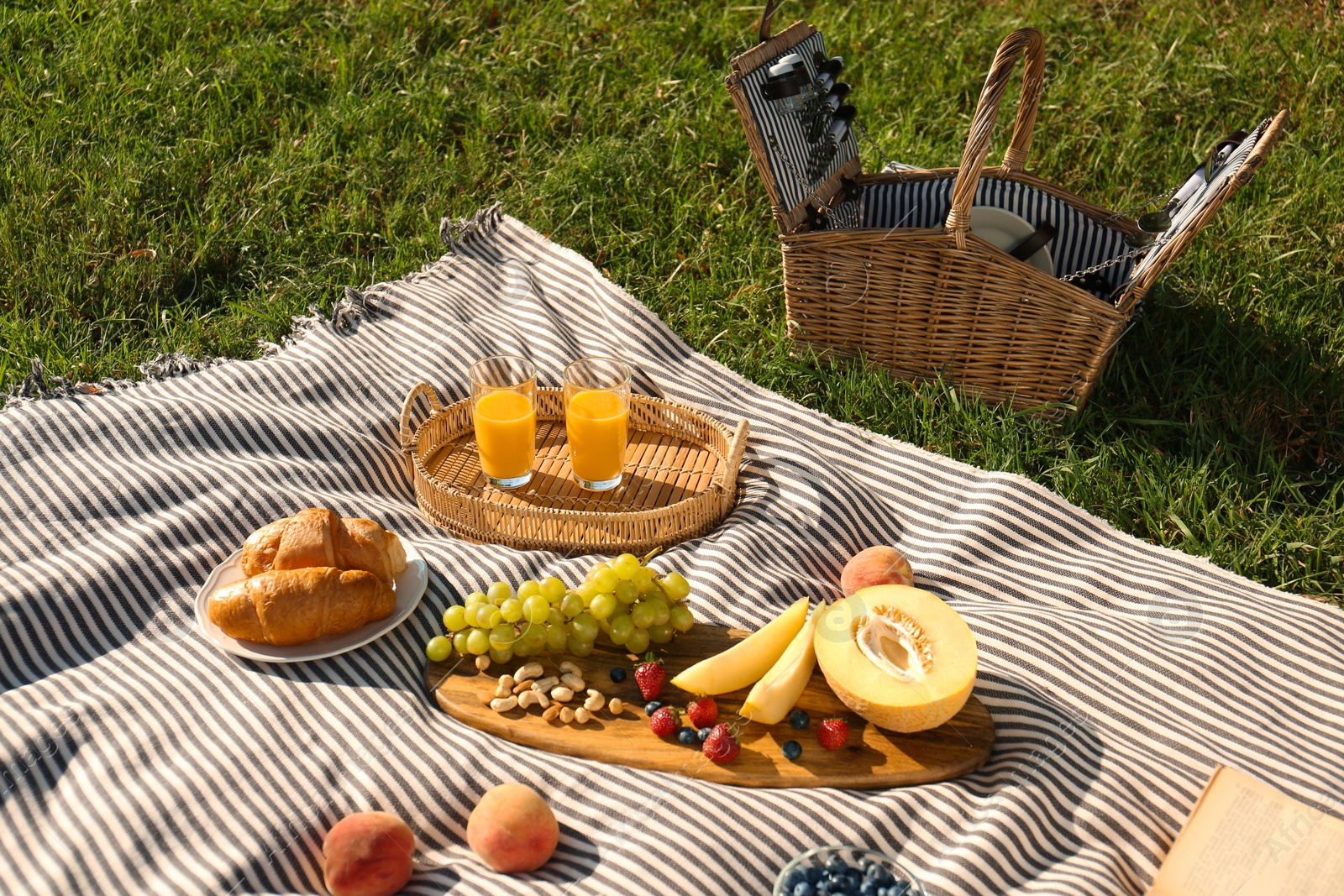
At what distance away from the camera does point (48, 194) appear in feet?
12.4

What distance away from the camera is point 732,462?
2.50 m

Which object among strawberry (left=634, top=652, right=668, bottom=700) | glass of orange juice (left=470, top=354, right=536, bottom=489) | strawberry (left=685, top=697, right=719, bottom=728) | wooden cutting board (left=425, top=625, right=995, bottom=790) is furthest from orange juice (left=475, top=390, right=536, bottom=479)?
strawberry (left=685, top=697, right=719, bottom=728)

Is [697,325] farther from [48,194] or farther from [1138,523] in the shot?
[48,194]

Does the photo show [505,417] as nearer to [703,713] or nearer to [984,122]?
[703,713]

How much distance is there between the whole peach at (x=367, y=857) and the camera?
1652mm

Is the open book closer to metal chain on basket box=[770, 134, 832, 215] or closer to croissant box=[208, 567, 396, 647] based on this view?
croissant box=[208, 567, 396, 647]

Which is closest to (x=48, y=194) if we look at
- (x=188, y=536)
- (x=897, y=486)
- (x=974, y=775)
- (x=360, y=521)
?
(x=188, y=536)

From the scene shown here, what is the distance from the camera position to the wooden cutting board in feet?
6.11

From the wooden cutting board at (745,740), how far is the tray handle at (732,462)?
0.59m

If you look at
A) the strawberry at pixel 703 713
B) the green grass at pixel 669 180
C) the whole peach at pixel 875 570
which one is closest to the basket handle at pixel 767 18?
the green grass at pixel 669 180

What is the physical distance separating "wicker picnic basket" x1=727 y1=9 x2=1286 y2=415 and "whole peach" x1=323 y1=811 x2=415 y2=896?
6.56ft

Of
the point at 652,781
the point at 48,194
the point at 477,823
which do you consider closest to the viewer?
the point at 477,823

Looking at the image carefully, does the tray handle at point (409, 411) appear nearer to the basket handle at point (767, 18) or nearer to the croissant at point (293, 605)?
the croissant at point (293, 605)

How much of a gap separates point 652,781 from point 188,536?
3.77ft
